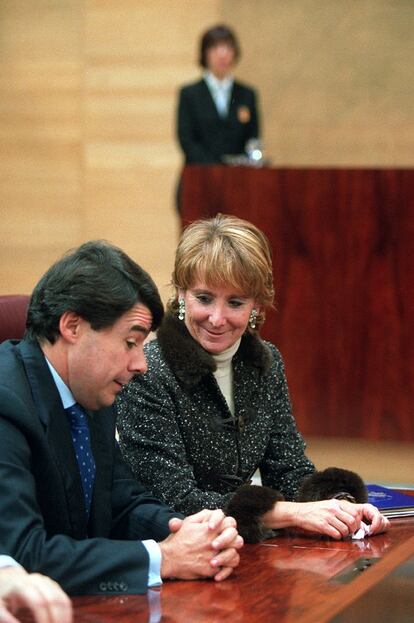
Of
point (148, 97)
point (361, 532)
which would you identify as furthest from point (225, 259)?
point (148, 97)

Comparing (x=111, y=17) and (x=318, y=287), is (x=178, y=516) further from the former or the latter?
(x=111, y=17)

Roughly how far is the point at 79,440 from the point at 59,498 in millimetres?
148

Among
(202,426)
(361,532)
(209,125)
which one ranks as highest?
(209,125)

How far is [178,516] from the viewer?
8.33ft

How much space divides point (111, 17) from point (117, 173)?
125 centimetres

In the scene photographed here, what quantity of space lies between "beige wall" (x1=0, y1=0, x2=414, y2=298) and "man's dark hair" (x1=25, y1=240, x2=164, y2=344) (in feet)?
24.9

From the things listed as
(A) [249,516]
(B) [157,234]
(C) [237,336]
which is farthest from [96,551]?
(B) [157,234]

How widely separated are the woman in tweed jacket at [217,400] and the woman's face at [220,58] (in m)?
5.45

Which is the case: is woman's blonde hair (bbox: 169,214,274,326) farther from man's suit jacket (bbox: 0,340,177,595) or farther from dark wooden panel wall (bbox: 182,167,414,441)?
dark wooden panel wall (bbox: 182,167,414,441)

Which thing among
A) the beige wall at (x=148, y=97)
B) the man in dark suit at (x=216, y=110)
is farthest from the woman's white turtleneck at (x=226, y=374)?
the beige wall at (x=148, y=97)

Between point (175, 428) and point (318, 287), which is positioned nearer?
point (175, 428)

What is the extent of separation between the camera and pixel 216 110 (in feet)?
27.5

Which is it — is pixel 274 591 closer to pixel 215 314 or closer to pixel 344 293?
pixel 215 314

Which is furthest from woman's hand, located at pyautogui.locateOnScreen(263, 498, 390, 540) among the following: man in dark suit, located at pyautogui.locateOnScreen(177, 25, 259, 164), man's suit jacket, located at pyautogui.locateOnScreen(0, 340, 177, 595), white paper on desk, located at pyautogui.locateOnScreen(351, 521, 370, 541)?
man in dark suit, located at pyautogui.locateOnScreen(177, 25, 259, 164)
